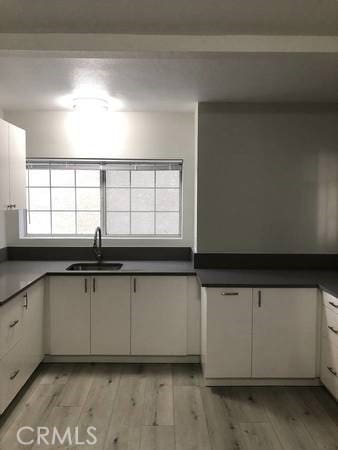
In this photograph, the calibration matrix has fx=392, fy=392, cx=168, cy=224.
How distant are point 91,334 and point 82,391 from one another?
0.54 metres

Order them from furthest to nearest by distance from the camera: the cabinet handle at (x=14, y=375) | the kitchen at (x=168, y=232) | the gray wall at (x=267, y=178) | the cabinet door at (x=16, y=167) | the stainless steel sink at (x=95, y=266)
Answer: the stainless steel sink at (x=95, y=266) < the gray wall at (x=267, y=178) < the cabinet door at (x=16, y=167) < the cabinet handle at (x=14, y=375) < the kitchen at (x=168, y=232)

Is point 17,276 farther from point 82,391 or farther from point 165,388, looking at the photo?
point 165,388

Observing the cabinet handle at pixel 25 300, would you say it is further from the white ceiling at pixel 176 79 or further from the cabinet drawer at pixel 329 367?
the cabinet drawer at pixel 329 367

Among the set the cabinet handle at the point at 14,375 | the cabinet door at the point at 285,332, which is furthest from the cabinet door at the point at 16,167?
the cabinet door at the point at 285,332

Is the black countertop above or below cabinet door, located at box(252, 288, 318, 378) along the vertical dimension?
above

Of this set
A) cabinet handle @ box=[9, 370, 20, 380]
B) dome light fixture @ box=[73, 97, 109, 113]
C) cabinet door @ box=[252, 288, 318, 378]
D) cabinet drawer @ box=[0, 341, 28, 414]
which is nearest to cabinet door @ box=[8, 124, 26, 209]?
dome light fixture @ box=[73, 97, 109, 113]

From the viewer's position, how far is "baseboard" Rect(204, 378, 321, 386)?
10.00ft

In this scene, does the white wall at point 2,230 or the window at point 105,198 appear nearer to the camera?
the white wall at point 2,230

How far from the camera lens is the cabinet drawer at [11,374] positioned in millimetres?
2520

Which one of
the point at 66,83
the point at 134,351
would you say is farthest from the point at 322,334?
the point at 66,83

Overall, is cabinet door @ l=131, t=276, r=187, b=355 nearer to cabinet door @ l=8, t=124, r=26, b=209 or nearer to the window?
the window

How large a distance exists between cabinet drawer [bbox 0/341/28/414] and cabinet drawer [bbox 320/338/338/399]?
222 cm

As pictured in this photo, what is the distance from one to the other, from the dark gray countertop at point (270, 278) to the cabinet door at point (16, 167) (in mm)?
1675

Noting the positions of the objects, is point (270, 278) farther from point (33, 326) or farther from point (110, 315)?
point (33, 326)
